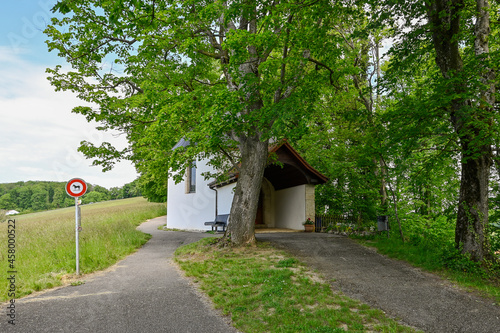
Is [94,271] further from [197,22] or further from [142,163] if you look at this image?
[197,22]

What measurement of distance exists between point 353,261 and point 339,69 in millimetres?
6726

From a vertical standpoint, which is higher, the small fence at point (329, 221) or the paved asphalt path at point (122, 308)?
the small fence at point (329, 221)

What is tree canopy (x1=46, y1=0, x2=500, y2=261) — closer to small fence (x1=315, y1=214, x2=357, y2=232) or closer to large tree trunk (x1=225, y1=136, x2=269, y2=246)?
large tree trunk (x1=225, y1=136, x2=269, y2=246)

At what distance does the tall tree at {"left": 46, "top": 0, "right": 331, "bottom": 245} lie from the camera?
28.4ft

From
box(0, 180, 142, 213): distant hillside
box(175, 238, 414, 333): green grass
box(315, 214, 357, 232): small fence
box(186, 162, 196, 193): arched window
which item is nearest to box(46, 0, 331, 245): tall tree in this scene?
box(175, 238, 414, 333): green grass

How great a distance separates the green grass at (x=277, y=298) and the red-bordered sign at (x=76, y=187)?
10.8 feet

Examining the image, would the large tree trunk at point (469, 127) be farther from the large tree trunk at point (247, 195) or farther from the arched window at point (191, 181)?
the arched window at point (191, 181)

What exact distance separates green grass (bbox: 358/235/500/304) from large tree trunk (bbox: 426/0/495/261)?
1.01 ft

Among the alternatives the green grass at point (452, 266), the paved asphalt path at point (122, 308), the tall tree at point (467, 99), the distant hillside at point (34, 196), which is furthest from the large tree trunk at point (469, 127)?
the distant hillside at point (34, 196)

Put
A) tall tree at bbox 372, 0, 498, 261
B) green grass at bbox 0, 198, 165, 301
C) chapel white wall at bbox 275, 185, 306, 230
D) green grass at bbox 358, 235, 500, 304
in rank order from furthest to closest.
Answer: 1. chapel white wall at bbox 275, 185, 306, 230
2. green grass at bbox 0, 198, 165, 301
3. tall tree at bbox 372, 0, 498, 261
4. green grass at bbox 358, 235, 500, 304

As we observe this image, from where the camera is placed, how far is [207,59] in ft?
40.6

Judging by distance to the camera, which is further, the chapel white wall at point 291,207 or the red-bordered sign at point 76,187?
the chapel white wall at point 291,207

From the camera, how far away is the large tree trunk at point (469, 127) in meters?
7.18

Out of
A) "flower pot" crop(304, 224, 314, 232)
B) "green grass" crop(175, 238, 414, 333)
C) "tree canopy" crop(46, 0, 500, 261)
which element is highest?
"tree canopy" crop(46, 0, 500, 261)
